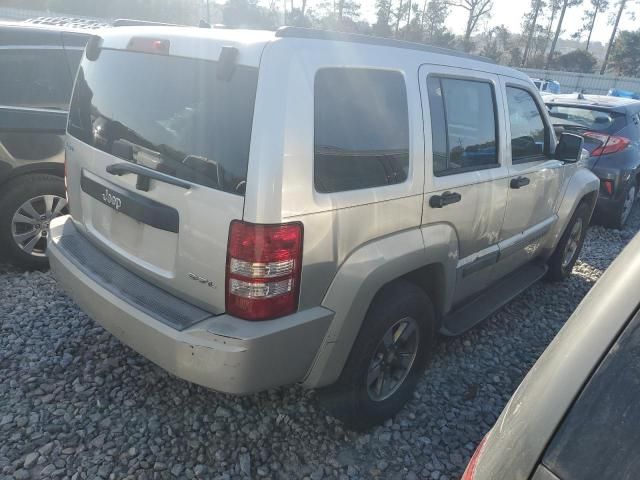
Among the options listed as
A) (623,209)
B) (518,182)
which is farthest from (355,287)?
(623,209)

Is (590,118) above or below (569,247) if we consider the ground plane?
above

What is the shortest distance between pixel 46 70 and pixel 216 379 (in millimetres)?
3325

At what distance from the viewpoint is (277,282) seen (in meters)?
2.01

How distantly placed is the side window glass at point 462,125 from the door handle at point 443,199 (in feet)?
0.39

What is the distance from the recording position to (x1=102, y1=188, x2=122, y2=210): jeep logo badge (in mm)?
2404

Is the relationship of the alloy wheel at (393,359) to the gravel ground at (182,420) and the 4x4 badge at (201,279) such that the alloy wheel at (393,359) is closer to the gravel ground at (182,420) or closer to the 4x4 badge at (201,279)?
the gravel ground at (182,420)

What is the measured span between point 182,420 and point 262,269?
1.20 m

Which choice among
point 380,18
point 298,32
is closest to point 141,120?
point 298,32

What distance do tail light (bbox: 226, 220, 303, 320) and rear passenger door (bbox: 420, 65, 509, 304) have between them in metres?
0.89

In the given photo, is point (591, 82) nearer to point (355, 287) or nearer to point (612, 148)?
point (612, 148)

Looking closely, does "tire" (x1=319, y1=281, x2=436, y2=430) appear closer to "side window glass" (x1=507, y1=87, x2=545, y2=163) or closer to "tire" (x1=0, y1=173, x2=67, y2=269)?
"side window glass" (x1=507, y1=87, x2=545, y2=163)

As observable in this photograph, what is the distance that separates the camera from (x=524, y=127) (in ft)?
12.0

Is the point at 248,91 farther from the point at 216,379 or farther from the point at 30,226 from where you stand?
the point at 30,226

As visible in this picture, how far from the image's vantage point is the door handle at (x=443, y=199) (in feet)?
8.52
